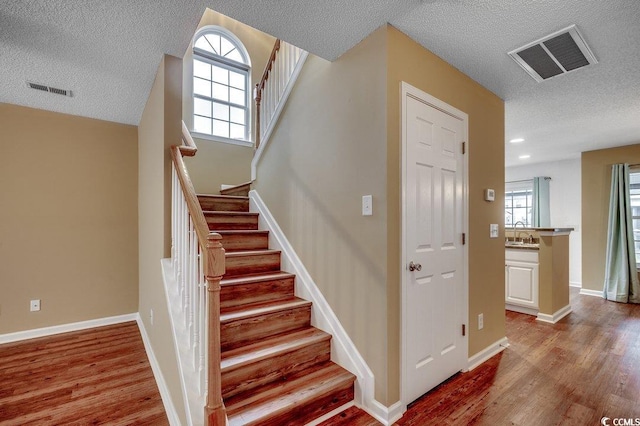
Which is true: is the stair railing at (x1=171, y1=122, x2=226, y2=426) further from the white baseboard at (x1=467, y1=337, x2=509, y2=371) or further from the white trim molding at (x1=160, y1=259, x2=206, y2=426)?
the white baseboard at (x1=467, y1=337, x2=509, y2=371)

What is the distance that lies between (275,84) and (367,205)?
84.0 inches

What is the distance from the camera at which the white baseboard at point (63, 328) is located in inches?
123

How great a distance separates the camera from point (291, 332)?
2.28 m

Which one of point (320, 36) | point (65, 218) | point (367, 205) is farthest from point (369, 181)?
point (65, 218)

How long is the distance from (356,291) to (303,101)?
1.74 m

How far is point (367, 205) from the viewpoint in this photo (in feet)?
6.46

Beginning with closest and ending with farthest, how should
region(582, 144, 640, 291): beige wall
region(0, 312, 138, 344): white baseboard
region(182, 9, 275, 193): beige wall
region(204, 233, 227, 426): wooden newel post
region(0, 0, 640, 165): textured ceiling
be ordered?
1. region(204, 233, 227, 426): wooden newel post
2. region(0, 0, 640, 165): textured ceiling
3. region(0, 312, 138, 344): white baseboard
4. region(182, 9, 275, 193): beige wall
5. region(582, 144, 640, 291): beige wall

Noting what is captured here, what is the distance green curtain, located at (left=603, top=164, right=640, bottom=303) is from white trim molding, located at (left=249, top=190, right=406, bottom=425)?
16.3 ft

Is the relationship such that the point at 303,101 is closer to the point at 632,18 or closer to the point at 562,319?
the point at 632,18

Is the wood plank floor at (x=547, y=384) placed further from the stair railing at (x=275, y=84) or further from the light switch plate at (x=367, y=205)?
the stair railing at (x=275, y=84)

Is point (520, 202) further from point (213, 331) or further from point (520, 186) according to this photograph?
point (213, 331)

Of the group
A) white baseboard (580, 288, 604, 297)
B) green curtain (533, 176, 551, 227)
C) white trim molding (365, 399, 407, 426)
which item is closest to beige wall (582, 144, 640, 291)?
white baseboard (580, 288, 604, 297)

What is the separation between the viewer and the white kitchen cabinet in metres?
3.77

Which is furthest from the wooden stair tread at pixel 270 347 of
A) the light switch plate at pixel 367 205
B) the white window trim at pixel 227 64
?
the white window trim at pixel 227 64
